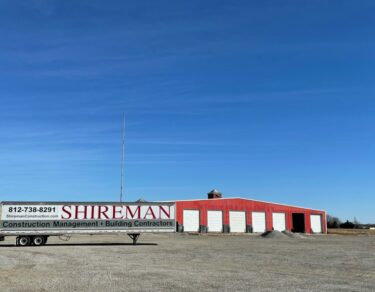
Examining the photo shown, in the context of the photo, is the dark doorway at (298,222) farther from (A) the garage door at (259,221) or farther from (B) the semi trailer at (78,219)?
(B) the semi trailer at (78,219)

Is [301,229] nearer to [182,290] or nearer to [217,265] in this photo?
[217,265]

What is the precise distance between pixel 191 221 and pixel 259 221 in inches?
539

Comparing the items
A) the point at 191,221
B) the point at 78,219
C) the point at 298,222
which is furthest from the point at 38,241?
the point at 298,222

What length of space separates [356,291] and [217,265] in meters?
7.90

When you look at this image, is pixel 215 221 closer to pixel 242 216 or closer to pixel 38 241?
pixel 242 216

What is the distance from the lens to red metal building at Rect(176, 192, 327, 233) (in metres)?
70.0

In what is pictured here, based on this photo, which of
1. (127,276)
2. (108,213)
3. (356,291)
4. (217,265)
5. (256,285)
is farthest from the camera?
(108,213)

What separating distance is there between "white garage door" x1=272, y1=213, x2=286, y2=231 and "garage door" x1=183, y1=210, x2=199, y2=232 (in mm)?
15942

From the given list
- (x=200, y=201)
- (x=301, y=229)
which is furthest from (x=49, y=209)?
(x=301, y=229)

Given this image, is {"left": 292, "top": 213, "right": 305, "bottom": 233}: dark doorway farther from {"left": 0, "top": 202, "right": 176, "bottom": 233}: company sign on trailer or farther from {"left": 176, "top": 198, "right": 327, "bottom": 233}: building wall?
{"left": 0, "top": 202, "right": 176, "bottom": 233}: company sign on trailer

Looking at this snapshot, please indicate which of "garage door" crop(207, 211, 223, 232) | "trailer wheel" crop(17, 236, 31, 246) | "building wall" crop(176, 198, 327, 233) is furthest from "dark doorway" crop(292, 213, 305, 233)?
"trailer wheel" crop(17, 236, 31, 246)

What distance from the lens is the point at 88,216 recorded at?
37.2 metres

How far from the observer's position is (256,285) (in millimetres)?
13375

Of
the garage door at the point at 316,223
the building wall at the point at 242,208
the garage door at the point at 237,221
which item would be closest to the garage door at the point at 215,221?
the building wall at the point at 242,208
